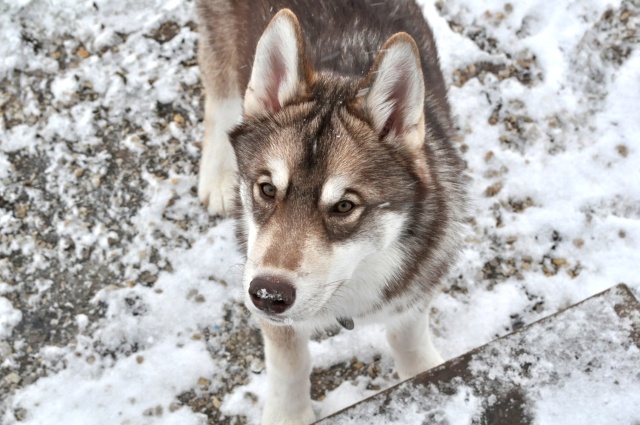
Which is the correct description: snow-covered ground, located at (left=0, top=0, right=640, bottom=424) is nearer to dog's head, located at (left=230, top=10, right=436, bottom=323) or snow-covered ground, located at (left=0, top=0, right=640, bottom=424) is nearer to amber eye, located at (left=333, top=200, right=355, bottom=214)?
dog's head, located at (left=230, top=10, right=436, bottom=323)

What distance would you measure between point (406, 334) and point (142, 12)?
11.2 ft

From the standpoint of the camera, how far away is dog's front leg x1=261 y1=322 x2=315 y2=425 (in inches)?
133

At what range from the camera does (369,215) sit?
9.02 ft

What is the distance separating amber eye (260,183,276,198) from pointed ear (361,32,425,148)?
0.50 m

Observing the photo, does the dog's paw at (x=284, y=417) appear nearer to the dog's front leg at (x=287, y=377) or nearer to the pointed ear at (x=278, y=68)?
the dog's front leg at (x=287, y=377)

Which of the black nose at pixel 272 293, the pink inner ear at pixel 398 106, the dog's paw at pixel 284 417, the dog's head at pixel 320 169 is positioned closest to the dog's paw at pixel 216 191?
the dog's paw at pixel 284 417

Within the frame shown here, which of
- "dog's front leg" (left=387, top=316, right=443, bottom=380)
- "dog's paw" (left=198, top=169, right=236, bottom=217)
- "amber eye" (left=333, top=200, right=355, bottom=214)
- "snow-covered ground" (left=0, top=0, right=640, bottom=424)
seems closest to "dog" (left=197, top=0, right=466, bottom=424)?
"amber eye" (left=333, top=200, right=355, bottom=214)

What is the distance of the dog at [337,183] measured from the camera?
2.65 metres

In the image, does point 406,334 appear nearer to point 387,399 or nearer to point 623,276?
point 387,399

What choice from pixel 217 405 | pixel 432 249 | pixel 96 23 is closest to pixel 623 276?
pixel 432 249

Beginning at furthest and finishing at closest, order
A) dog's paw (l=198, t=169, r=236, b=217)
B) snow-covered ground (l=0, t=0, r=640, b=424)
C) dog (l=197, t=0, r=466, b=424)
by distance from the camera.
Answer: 1. dog's paw (l=198, t=169, r=236, b=217)
2. snow-covered ground (l=0, t=0, r=640, b=424)
3. dog (l=197, t=0, r=466, b=424)

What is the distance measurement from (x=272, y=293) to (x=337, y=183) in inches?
19.8

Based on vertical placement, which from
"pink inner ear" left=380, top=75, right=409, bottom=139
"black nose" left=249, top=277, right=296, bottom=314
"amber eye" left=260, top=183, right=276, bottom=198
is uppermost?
"pink inner ear" left=380, top=75, right=409, bottom=139

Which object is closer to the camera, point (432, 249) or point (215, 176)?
point (432, 249)
